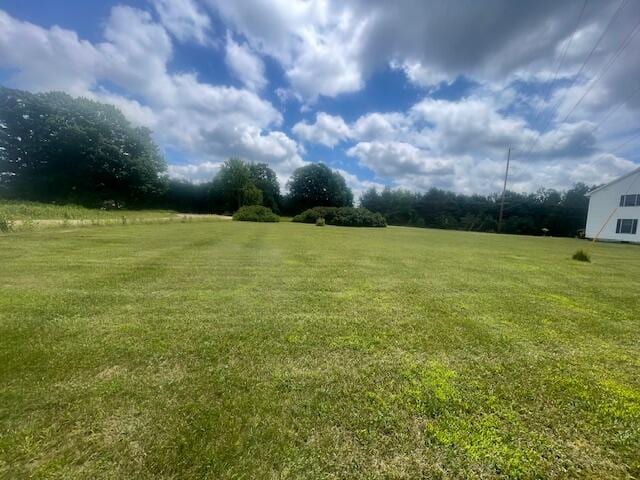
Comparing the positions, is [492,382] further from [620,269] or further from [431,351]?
[620,269]

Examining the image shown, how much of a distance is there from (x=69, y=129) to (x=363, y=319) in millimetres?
45064

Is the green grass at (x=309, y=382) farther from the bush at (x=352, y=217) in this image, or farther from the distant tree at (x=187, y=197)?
the distant tree at (x=187, y=197)

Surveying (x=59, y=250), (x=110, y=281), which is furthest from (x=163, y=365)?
(x=59, y=250)

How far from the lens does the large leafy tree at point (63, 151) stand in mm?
33781

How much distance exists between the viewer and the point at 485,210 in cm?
4931

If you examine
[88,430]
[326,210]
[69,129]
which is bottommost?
[88,430]

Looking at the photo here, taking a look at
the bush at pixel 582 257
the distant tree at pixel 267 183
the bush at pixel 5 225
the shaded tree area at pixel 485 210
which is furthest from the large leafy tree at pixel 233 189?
the bush at pixel 582 257

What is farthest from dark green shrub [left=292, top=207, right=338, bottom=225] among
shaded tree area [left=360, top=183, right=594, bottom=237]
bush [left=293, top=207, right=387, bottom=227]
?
shaded tree area [left=360, top=183, right=594, bottom=237]

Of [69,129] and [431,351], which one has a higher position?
[69,129]

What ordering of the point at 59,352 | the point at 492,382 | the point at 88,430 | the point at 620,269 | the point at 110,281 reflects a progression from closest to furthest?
the point at 88,430 → the point at 492,382 → the point at 59,352 → the point at 110,281 → the point at 620,269

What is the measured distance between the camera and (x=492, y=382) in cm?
260

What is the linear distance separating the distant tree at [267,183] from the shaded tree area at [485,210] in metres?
18.9

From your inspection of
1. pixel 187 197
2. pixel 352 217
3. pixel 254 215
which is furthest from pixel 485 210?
pixel 187 197

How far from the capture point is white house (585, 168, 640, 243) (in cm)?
2502
